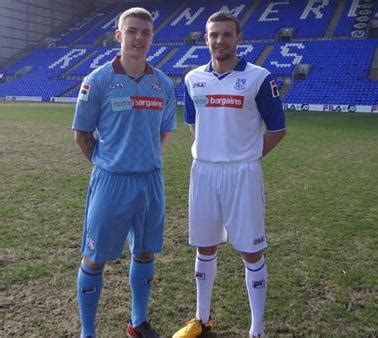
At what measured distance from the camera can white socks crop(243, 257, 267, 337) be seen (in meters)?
3.30

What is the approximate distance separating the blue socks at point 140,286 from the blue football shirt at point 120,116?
2.45 feet

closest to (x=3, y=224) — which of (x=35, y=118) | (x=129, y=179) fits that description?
(x=129, y=179)

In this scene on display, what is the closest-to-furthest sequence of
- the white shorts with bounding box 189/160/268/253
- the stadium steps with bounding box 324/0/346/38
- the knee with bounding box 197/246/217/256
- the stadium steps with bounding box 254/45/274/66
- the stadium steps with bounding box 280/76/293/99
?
the white shorts with bounding box 189/160/268/253 < the knee with bounding box 197/246/217/256 < the stadium steps with bounding box 280/76/293/99 < the stadium steps with bounding box 254/45/274/66 < the stadium steps with bounding box 324/0/346/38

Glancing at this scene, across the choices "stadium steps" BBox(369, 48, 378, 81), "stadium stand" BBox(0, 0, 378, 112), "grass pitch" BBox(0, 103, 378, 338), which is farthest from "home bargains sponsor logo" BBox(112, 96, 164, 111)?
"stadium steps" BBox(369, 48, 378, 81)

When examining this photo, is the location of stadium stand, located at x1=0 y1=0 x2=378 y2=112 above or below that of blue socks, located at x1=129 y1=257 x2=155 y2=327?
above

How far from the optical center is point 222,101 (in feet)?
10.5

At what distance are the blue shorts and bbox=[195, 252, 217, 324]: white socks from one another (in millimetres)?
536

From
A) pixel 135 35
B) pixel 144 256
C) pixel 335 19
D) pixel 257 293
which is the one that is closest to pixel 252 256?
pixel 257 293

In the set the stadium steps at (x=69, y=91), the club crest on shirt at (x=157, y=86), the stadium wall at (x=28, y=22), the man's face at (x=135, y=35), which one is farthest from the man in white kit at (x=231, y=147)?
the stadium wall at (x=28, y=22)

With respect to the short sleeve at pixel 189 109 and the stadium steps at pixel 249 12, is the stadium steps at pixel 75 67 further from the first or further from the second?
the short sleeve at pixel 189 109

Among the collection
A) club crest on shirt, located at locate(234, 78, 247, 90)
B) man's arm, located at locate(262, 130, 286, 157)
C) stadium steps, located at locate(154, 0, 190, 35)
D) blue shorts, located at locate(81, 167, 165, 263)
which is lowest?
blue shorts, located at locate(81, 167, 165, 263)

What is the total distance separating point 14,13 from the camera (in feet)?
131

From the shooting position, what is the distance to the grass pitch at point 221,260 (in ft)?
11.8

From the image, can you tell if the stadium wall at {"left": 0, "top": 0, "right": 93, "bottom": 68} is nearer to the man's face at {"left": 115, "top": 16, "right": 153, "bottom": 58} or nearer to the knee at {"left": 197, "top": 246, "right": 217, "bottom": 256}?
the man's face at {"left": 115, "top": 16, "right": 153, "bottom": 58}
